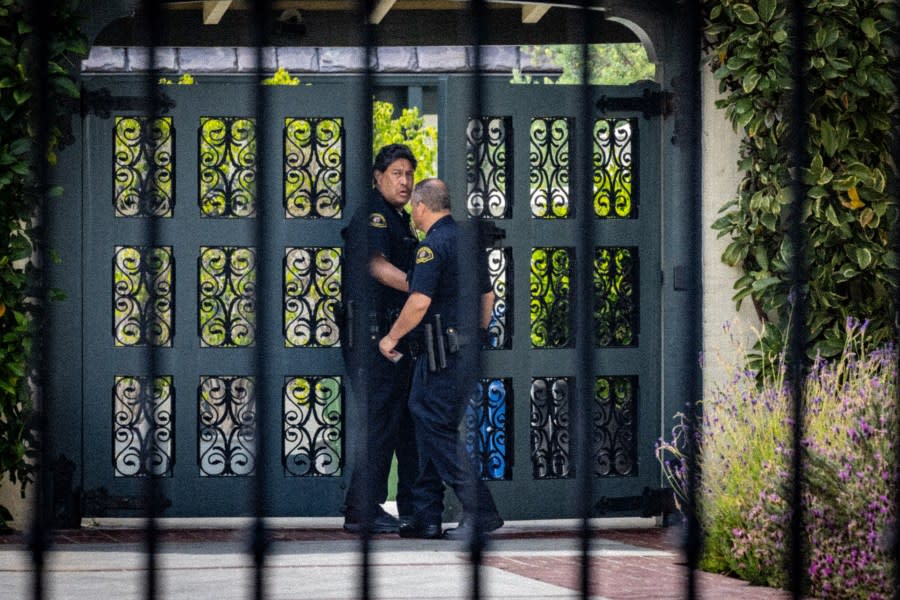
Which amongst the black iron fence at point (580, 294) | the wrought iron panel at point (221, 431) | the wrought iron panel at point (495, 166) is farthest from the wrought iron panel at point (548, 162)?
the black iron fence at point (580, 294)

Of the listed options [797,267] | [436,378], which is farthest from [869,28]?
[797,267]

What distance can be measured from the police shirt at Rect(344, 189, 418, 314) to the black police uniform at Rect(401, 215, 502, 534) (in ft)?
1.05

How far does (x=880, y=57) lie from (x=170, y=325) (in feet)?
13.1

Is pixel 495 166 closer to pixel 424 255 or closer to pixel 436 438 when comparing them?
pixel 424 255

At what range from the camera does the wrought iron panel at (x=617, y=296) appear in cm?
714

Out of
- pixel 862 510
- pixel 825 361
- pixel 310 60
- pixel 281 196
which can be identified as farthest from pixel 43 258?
pixel 310 60

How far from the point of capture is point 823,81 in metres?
6.36

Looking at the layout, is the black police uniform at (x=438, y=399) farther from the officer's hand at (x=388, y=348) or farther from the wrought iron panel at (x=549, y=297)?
the wrought iron panel at (x=549, y=297)

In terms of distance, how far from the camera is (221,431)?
7047 millimetres

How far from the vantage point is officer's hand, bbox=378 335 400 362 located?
6.80m

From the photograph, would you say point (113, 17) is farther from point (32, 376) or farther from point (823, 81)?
point (823, 81)

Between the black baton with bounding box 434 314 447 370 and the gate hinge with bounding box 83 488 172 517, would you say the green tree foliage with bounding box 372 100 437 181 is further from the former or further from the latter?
the gate hinge with bounding box 83 488 172 517

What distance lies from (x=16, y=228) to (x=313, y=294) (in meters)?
1.63

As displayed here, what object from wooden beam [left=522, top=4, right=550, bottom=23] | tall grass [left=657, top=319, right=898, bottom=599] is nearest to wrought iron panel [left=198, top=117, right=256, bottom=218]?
wooden beam [left=522, top=4, right=550, bottom=23]
